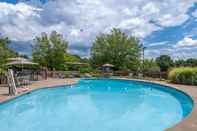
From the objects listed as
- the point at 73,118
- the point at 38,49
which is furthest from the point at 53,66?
the point at 73,118

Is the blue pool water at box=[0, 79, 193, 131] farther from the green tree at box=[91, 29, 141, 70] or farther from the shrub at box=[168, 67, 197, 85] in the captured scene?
the green tree at box=[91, 29, 141, 70]

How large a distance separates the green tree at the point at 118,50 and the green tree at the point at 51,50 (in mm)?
6724

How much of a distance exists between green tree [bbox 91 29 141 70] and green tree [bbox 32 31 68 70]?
6.72 m

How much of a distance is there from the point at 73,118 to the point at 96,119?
826 millimetres

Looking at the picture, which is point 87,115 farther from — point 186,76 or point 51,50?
point 51,50

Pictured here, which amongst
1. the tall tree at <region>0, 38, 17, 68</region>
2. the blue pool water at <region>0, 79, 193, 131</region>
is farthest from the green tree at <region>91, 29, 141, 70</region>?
the blue pool water at <region>0, 79, 193, 131</region>

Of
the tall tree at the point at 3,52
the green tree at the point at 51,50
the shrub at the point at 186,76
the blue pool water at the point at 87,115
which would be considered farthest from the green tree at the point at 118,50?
the blue pool water at the point at 87,115

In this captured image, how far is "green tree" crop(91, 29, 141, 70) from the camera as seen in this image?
3651 centimetres

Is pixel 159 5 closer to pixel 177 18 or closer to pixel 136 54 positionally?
pixel 177 18

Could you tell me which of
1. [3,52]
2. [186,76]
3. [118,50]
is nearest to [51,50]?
[118,50]

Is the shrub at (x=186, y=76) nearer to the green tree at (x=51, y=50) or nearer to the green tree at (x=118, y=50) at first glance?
the green tree at (x=118, y=50)

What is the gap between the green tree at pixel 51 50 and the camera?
3294 centimetres

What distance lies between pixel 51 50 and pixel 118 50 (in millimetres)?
10123

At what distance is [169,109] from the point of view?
32.8ft
